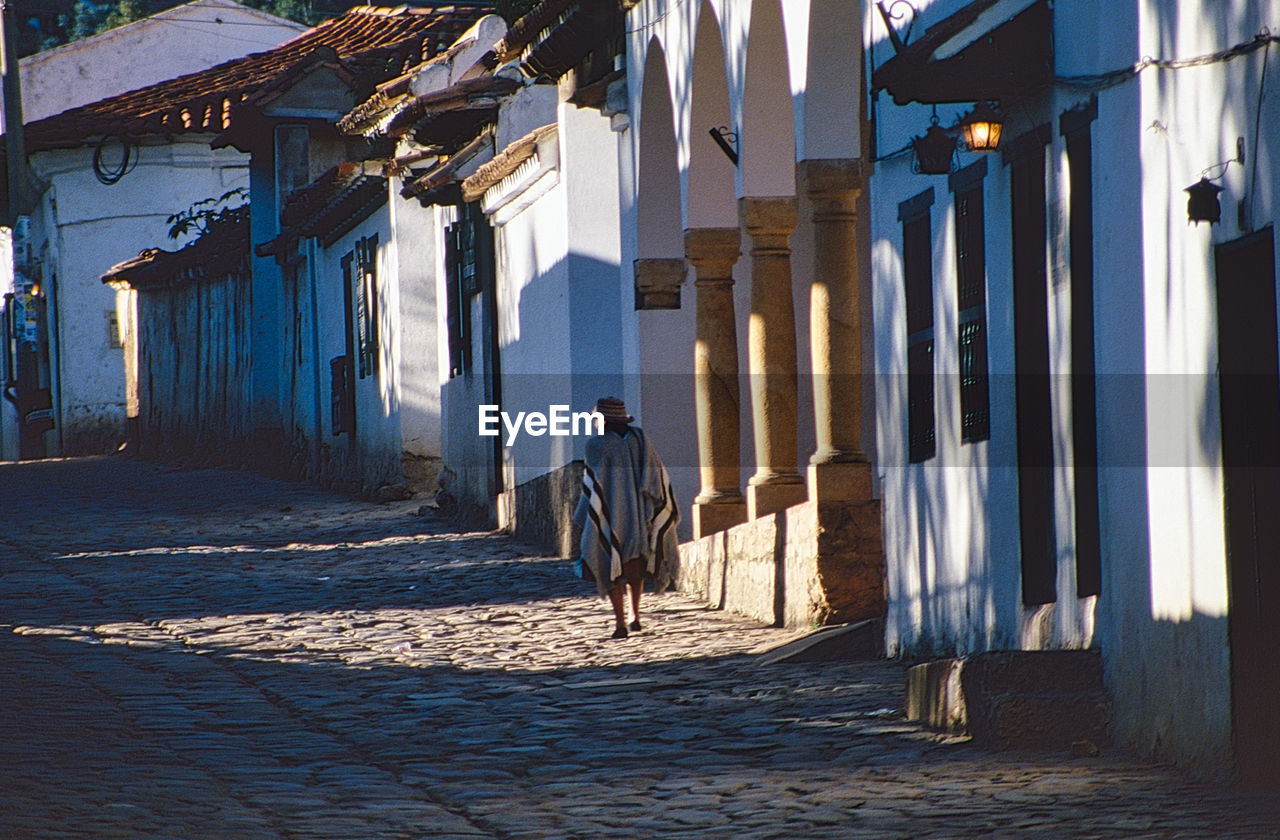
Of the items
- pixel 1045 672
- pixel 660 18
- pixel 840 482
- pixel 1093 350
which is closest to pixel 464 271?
pixel 660 18

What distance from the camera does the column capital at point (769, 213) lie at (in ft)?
43.6

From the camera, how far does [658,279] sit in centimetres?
1559

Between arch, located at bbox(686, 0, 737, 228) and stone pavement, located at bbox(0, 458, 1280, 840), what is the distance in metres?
2.79

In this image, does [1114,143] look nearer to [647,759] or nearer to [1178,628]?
[1178,628]

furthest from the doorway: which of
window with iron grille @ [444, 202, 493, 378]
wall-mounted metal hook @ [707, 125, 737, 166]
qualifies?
window with iron grille @ [444, 202, 493, 378]

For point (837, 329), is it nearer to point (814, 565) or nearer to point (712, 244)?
point (814, 565)

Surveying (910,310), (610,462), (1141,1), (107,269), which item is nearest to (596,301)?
(610,462)

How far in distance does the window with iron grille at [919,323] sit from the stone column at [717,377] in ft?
13.4

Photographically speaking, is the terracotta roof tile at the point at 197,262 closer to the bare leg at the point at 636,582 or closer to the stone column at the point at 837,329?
the bare leg at the point at 636,582

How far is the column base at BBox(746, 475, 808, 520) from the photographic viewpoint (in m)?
13.6

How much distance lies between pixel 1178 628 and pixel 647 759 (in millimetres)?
2185

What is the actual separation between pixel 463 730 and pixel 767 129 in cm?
555

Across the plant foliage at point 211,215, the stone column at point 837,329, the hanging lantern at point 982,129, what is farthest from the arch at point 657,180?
the plant foliage at point 211,215

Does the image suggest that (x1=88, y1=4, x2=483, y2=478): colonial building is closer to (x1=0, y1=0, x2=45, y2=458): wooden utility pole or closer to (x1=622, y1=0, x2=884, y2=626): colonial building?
(x1=0, y1=0, x2=45, y2=458): wooden utility pole
